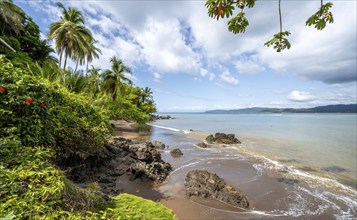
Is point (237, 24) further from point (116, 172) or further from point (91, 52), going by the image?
point (91, 52)

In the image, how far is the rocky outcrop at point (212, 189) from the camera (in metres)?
6.80

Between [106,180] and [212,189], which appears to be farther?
[212,189]

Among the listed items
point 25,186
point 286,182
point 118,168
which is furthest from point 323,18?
point 286,182

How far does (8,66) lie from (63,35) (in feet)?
70.4

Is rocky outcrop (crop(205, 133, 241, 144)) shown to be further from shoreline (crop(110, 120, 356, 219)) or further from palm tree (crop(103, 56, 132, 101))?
palm tree (crop(103, 56, 132, 101))

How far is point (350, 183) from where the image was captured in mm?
9930

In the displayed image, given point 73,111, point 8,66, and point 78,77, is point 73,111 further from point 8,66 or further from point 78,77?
point 78,77

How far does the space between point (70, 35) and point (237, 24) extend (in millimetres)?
22828

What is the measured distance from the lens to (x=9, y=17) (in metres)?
17.1

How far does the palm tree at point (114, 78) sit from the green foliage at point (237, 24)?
88.8ft

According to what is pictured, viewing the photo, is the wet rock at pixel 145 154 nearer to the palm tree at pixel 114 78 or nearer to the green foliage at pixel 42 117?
the green foliage at pixel 42 117

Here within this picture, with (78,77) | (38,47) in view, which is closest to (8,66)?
(78,77)

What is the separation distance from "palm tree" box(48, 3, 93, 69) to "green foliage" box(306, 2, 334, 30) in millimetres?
23346

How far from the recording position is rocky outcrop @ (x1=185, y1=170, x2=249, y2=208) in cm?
680
